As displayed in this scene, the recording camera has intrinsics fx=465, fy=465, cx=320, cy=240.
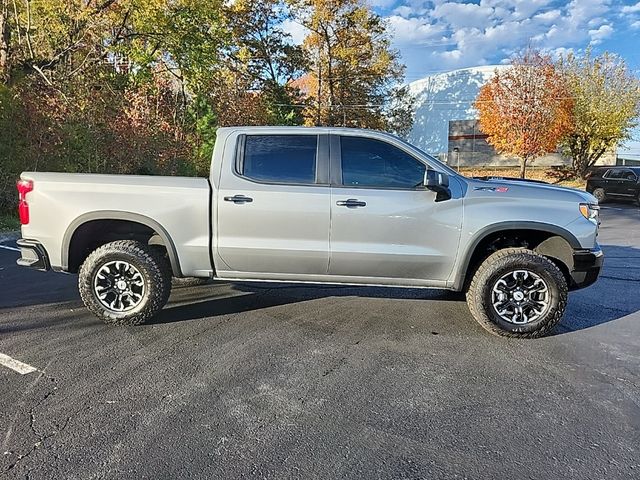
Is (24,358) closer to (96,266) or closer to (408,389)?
(96,266)

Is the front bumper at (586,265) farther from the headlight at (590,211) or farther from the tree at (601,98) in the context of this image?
the tree at (601,98)

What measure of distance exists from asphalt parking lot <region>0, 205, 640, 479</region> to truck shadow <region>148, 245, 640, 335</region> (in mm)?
47

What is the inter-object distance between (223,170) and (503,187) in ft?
8.39

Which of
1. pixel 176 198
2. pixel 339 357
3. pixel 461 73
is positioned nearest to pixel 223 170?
pixel 176 198

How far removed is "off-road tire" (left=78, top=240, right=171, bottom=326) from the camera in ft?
14.0

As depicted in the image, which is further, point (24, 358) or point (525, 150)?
point (525, 150)

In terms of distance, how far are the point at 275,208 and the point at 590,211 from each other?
2.82m

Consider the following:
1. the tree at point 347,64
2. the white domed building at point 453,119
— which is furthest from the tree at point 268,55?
the white domed building at point 453,119

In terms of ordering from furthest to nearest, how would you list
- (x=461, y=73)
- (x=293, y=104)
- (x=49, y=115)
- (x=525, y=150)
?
(x=461, y=73), (x=293, y=104), (x=525, y=150), (x=49, y=115)

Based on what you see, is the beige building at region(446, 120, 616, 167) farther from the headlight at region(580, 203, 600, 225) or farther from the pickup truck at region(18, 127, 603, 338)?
the pickup truck at region(18, 127, 603, 338)

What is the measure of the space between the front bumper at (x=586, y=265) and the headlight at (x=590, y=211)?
0.28 m

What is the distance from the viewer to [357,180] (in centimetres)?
421

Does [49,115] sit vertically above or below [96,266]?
above

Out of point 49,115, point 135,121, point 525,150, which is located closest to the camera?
point 49,115
